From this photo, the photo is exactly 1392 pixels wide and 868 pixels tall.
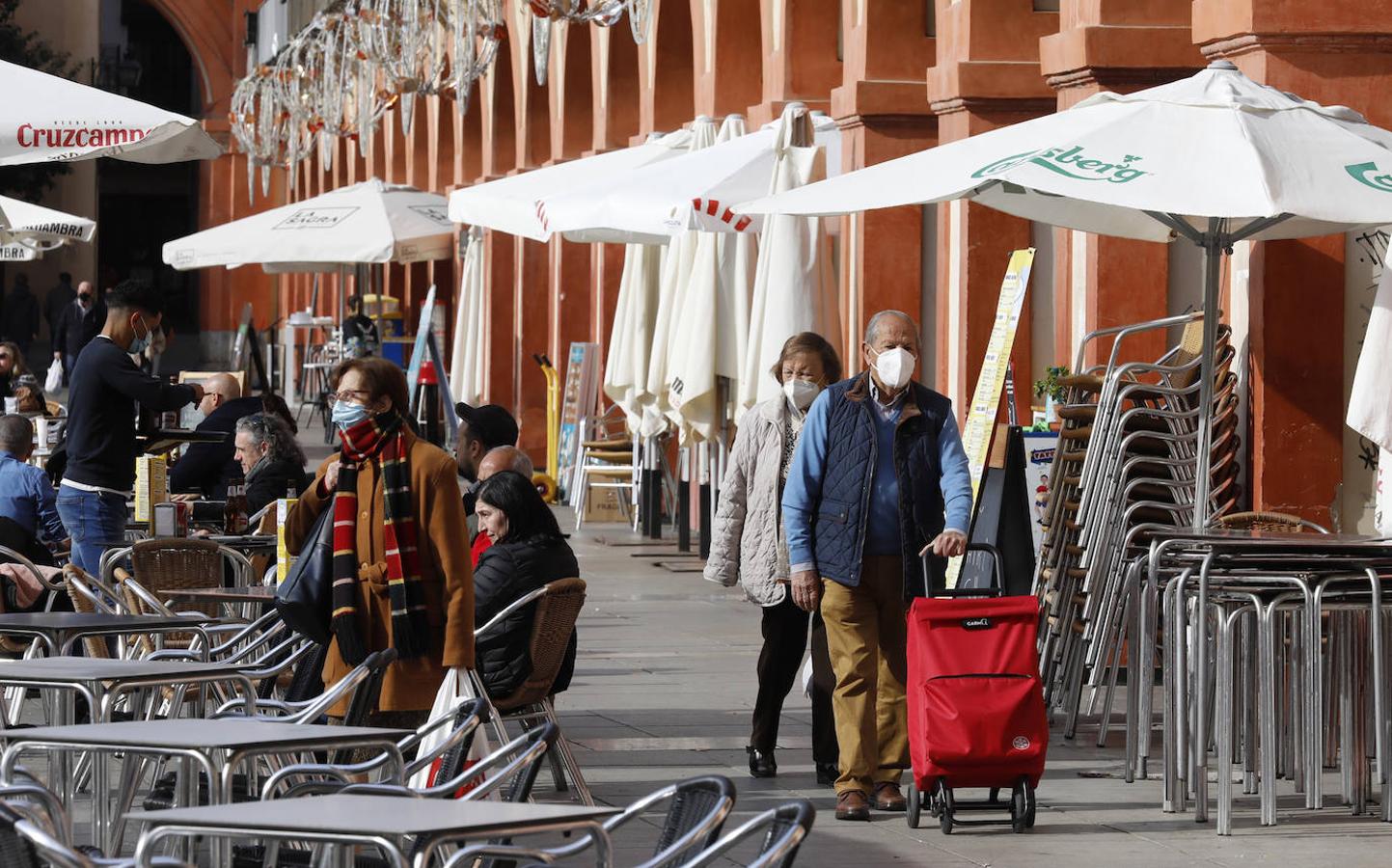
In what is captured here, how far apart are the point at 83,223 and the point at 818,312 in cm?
772

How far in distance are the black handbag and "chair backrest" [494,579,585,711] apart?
0.94 m

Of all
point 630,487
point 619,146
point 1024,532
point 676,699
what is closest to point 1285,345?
point 1024,532

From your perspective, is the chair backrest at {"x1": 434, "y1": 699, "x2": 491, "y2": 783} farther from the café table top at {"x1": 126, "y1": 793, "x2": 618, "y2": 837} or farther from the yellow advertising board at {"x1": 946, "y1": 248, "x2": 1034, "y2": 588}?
the yellow advertising board at {"x1": 946, "y1": 248, "x2": 1034, "y2": 588}

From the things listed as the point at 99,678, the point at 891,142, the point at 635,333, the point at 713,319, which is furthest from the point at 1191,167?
the point at 635,333

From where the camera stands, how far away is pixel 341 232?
2383 cm

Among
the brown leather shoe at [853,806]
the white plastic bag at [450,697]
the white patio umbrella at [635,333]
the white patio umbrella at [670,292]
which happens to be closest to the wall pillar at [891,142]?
the white patio umbrella at [670,292]

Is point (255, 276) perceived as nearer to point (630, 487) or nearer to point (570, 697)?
point (630, 487)

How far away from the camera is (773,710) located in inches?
353

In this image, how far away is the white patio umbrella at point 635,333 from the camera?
18.8 meters

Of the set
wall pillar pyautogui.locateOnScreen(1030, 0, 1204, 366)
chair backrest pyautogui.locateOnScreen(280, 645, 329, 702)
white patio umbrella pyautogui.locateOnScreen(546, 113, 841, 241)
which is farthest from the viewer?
white patio umbrella pyautogui.locateOnScreen(546, 113, 841, 241)

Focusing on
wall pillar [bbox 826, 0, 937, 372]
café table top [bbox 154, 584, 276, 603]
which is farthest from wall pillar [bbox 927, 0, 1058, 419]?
café table top [bbox 154, 584, 276, 603]

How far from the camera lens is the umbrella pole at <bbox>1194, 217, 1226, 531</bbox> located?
9.13 metres

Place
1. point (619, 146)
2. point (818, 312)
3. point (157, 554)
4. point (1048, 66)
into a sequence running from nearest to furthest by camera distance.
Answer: point (157, 554)
point (1048, 66)
point (818, 312)
point (619, 146)

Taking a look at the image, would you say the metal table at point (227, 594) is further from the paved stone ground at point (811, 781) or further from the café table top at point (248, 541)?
the paved stone ground at point (811, 781)
